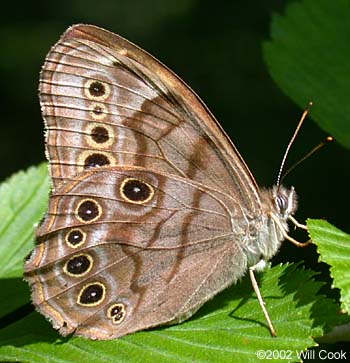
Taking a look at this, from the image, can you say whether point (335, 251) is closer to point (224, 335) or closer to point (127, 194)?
point (224, 335)

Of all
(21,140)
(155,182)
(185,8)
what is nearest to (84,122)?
(155,182)

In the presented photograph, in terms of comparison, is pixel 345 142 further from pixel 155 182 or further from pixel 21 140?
pixel 21 140

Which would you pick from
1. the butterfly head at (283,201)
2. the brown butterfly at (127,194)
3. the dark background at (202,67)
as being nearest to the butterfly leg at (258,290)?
the brown butterfly at (127,194)

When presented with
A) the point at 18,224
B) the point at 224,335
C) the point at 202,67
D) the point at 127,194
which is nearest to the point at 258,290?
the point at 224,335

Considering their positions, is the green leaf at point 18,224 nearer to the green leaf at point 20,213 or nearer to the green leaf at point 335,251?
the green leaf at point 20,213

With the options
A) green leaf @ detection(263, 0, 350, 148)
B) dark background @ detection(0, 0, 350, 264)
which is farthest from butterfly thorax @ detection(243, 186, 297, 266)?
dark background @ detection(0, 0, 350, 264)

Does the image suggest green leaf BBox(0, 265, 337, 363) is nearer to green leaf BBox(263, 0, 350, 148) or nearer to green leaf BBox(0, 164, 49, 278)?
green leaf BBox(0, 164, 49, 278)
